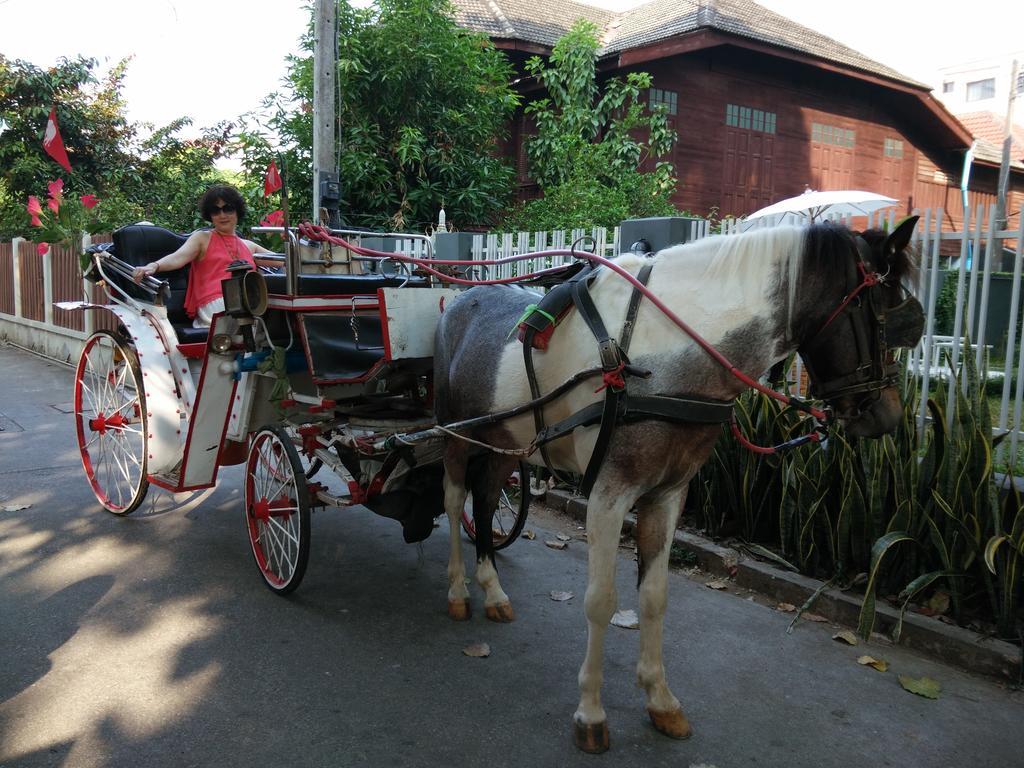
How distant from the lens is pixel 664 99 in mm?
15312

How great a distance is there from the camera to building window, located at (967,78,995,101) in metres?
51.6

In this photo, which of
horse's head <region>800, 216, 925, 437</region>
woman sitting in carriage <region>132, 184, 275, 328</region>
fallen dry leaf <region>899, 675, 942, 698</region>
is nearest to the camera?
horse's head <region>800, 216, 925, 437</region>

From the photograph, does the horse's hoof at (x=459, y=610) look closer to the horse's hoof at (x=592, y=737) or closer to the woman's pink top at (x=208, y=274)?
the horse's hoof at (x=592, y=737)

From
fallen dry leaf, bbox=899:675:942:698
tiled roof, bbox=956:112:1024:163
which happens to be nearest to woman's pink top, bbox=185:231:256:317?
fallen dry leaf, bbox=899:675:942:698

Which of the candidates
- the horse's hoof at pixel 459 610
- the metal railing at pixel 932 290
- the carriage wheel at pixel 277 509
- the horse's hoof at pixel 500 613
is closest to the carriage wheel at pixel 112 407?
the carriage wheel at pixel 277 509

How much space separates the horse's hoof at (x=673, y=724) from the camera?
3016mm

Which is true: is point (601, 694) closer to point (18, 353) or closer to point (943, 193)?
point (18, 353)

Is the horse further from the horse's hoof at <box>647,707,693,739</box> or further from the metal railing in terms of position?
the metal railing

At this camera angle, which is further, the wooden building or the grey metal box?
the wooden building

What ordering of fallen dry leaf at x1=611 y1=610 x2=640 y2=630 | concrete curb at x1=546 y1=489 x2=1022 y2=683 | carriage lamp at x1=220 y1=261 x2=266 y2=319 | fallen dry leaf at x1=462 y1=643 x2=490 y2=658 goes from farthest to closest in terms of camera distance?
carriage lamp at x1=220 y1=261 x2=266 y2=319, fallen dry leaf at x1=611 y1=610 x2=640 y2=630, fallen dry leaf at x1=462 y1=643 x2=490 y2=658, concrete curb at x1=546 y1=489 x2=1022 y2=683

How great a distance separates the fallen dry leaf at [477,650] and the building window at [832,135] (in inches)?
665

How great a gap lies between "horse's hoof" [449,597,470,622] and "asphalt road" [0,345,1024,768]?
0.04 meters

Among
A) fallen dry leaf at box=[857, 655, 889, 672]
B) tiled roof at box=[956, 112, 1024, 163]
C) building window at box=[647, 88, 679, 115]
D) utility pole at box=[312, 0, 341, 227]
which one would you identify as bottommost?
fallen dry leaf at box=[857, 655, 889, 672]

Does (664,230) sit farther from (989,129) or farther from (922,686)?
(989,129)
